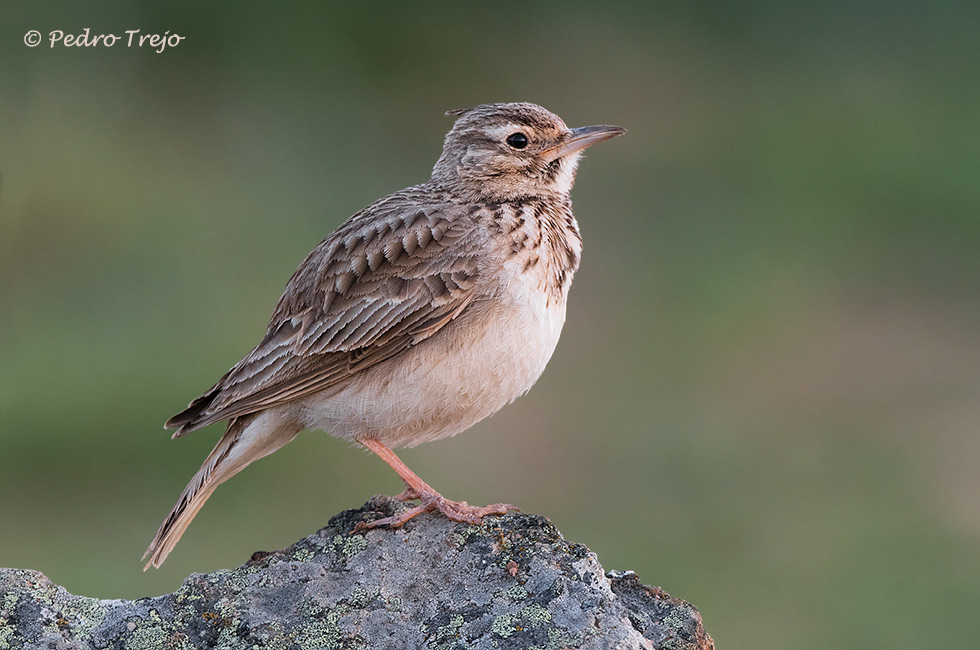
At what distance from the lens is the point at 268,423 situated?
6.05m

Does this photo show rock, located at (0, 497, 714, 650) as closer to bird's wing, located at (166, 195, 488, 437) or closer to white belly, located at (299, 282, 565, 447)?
white belly, located at (299, 282, 565, 447)

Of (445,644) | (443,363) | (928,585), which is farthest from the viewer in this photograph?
(928,585)

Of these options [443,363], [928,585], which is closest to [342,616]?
[443,363]

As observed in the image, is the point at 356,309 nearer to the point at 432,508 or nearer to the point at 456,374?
the point at 456,374

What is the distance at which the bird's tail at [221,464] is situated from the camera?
5926 millimetres

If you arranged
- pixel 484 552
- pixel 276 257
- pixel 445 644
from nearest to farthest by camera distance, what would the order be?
pixel 445 644 < pixel 484 552 < pixel 276 257

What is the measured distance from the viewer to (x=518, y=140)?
6.50 meters

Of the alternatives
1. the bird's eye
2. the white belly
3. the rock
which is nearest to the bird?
the white belly

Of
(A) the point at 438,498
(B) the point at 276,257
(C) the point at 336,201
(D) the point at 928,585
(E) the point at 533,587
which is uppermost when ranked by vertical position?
(C) the point at 336,201

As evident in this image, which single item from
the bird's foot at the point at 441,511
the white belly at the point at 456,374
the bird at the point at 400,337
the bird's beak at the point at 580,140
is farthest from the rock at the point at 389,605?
the bird's beak at the point at 580,140

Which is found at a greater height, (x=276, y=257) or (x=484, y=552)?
(x=276, y=257)

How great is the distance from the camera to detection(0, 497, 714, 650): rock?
458 centimetres

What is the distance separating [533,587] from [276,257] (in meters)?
9.61

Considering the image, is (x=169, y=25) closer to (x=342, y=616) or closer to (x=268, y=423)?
(x=268, y=423)
